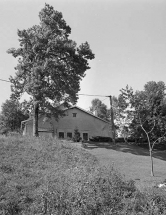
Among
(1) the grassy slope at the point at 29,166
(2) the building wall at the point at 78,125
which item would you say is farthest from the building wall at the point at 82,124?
(1) the grassy slope at the point at 29,166

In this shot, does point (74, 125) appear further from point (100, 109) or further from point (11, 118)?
point (100, 109)

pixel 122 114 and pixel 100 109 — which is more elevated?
pixel 100 109

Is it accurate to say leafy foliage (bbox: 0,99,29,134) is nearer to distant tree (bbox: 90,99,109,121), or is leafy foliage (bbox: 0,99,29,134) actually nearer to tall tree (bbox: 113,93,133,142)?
distant tree (bbox: 90,99,109,121)

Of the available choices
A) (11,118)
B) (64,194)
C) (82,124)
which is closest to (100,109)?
(11,118)

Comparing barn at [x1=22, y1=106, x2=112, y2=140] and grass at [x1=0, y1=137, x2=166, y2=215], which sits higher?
barn at [x1=22, y1=106, x2=112, y2=140]

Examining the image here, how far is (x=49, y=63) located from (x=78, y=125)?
15.2 m

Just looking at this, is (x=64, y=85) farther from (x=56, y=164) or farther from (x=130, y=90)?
(x=56, y=164)

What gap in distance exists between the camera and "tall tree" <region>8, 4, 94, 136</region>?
27969mm

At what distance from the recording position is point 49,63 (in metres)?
27.7

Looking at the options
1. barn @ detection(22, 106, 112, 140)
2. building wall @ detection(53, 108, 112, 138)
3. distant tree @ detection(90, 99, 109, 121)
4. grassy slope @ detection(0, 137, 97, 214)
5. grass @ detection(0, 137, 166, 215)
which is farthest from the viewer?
distant tree @ detection(90, 99, 109, 121)

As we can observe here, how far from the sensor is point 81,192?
8.31m

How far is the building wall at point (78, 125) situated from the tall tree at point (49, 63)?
23.6 feet

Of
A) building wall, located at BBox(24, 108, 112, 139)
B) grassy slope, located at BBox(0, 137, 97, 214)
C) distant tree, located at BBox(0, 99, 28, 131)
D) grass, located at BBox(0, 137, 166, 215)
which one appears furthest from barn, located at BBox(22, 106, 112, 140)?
grass, located at BBox(0, 137, 166, 215)

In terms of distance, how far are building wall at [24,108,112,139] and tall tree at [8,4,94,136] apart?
7191mm
